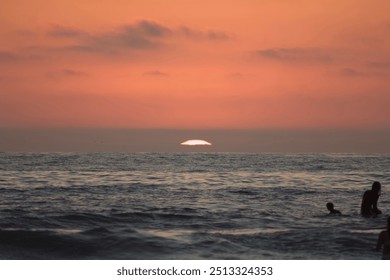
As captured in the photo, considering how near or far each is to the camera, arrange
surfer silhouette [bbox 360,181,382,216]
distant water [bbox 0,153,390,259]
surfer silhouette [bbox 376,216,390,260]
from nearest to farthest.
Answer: surfer silhouette [bbox 376,216,390,260], distant water [bbox 0,153,390,259], surfer silhouette [bbox 360,181,382,216]

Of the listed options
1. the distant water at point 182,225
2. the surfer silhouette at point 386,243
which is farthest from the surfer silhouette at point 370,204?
the surfer silhouette at point 386,243

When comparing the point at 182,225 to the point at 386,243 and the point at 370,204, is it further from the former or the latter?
the point at 386,243

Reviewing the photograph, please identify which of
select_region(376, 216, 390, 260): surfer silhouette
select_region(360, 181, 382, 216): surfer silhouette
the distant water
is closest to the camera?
select_region(376, 216, 390, 260): surfer silhouette

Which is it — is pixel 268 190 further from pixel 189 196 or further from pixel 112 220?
pixel 112 220

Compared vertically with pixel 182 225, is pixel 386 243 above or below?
below

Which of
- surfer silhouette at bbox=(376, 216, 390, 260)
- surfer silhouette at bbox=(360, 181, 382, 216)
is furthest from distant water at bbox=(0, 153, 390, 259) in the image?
surfer silhouette at bbox=(376, 216, 390, 260)

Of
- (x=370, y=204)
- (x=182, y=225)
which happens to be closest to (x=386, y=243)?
(x=182, y=225)

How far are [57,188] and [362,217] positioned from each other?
21681mm

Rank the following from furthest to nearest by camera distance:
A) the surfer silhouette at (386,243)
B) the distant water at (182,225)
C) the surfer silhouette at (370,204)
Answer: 1. the surfer silhouette at (370,204)
2. the distant water at (182,225)
3. the surfer silhouette at (386,243)

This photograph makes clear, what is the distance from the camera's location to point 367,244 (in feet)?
52.2

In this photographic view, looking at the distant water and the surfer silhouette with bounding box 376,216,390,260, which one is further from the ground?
the distant water

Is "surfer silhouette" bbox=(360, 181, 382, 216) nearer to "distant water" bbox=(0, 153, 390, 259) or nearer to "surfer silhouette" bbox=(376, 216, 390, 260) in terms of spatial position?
"distant water" bbox=(0, 153, 390, 259)

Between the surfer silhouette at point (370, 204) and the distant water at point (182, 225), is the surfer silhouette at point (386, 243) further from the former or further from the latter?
the surfer silhouette at point (370, 204)
